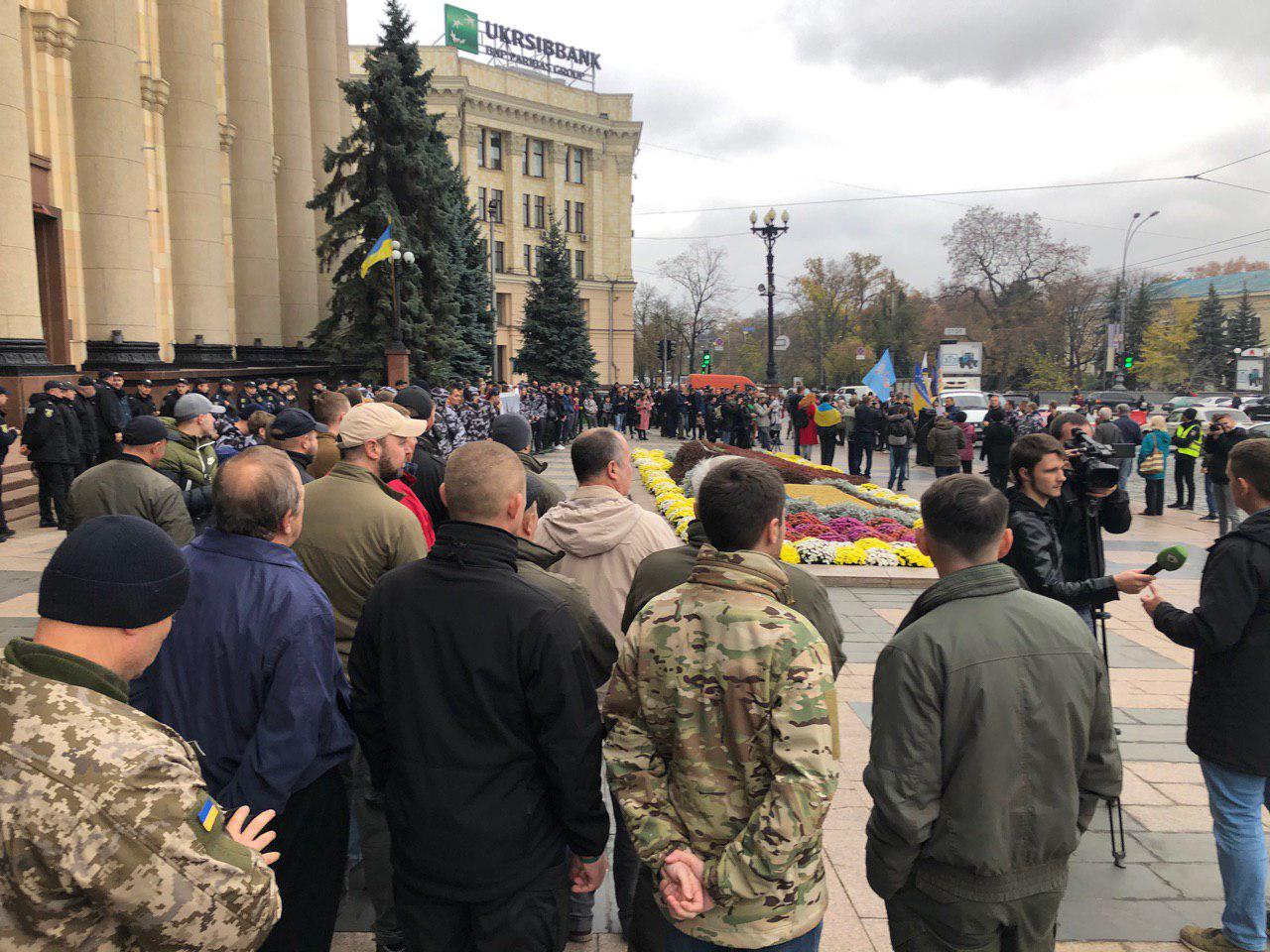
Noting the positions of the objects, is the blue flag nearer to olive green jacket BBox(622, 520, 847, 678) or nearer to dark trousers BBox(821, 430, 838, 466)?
dark trousers BBox(821, 430, 838, 466)

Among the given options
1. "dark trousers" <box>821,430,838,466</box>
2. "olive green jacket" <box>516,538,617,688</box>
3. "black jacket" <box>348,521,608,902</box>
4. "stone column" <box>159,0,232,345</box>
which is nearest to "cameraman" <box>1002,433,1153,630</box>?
"olive green jacket" <box>516,538,617,688</box>

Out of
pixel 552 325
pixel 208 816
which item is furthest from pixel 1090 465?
pixel 552 325

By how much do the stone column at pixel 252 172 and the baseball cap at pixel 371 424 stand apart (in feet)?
84.3

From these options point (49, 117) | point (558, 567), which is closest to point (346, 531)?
point (558, 567)

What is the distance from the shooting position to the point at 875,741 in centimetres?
246

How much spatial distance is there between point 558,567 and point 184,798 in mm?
2398

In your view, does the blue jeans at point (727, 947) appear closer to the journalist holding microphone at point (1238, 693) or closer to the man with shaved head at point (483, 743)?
the man with shaved head at point (483, 743)

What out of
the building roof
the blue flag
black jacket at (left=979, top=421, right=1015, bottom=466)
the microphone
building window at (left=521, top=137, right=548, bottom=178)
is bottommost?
black jacket at (left=979, top=421, right=1015, bottom=466)

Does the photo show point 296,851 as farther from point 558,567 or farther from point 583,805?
point 558,567

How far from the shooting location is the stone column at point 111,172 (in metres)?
17.2

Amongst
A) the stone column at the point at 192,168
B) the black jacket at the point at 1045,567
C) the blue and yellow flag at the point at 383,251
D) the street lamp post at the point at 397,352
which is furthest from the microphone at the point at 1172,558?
the stone column at the point at 192,168

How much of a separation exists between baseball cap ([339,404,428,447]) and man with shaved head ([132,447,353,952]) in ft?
3.67

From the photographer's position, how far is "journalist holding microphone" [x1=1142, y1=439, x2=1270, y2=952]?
342cm

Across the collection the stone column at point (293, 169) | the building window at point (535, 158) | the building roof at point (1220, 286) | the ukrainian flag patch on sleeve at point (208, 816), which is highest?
the building window at point (535, 158)
